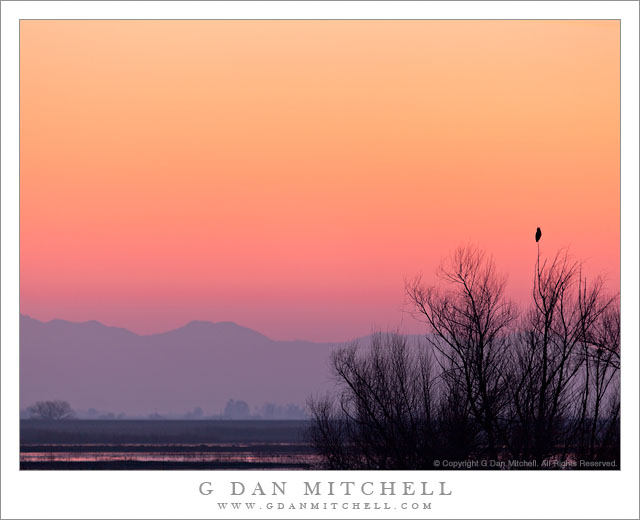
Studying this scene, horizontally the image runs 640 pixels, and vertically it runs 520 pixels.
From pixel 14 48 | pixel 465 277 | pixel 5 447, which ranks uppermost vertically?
pixel 14 48

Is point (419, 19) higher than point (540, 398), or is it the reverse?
point (419, 19)

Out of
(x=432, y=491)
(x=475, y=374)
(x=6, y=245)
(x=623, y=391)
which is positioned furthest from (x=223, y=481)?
(x=475, y=374)

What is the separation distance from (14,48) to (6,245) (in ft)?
9.44

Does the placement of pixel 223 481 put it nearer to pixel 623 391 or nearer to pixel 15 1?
pixel 623 391

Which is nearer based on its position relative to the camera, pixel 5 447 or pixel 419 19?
pixel 5 447

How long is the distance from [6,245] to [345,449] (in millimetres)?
13814

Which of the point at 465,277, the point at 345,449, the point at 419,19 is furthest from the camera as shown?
the point at 345,449

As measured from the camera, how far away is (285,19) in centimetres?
1537

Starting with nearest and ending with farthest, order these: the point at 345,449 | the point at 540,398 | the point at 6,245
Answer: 1. the point at 6,245
2. the point at 540,398
3. the point at 345,449

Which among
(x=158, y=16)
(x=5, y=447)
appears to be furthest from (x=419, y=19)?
(x=5, y=447)

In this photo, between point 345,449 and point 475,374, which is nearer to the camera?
point 475,374

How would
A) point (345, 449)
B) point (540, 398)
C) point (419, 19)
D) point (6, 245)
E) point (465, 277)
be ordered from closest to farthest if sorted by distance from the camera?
1. point (6, 245)
2. point (419, 19)
3. point (540, 398)
4. point (465, 277)
5. point (345, 449)

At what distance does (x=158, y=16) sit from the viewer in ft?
50.0

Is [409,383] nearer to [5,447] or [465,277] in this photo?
[465,277]
